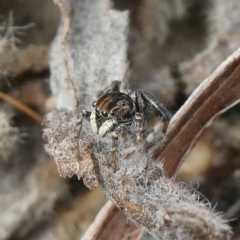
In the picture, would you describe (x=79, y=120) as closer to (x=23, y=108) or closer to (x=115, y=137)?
(x=115, y=137)

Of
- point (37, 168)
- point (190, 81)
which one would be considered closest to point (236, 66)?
point (190, 81)

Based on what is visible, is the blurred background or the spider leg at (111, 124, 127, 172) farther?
the blurred background

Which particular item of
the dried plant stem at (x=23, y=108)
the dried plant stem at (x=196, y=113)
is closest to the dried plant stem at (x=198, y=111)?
the dried plant stem at (x=196, y=113)

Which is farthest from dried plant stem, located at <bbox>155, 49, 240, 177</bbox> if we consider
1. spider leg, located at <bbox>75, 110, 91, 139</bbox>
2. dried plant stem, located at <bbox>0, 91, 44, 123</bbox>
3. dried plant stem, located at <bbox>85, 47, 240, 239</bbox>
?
dried plant stem, located at <bbox>0, 91, 44, 123</bbox>

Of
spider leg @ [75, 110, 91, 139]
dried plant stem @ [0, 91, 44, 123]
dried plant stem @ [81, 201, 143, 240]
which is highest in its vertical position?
dried plant stem @ [0, 91, 44, 123]

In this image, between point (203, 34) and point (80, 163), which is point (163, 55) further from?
point (80, 163)

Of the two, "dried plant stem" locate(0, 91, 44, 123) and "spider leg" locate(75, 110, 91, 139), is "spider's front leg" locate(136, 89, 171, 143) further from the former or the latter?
"dried plant stem" locate(0, 91, 44, 123)
